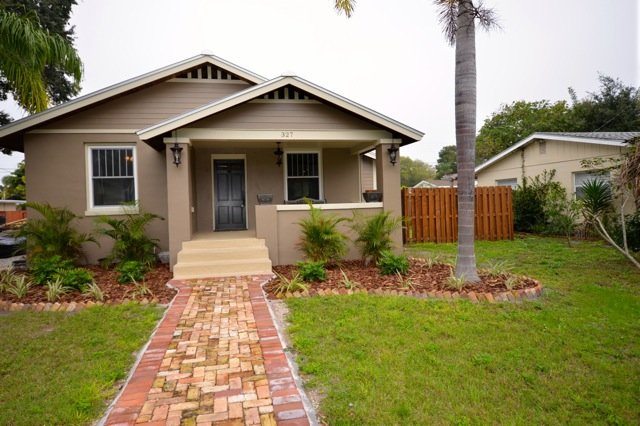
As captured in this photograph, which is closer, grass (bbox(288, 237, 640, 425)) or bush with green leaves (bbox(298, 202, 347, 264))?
grass (bbox(288, 237, 640, 425))

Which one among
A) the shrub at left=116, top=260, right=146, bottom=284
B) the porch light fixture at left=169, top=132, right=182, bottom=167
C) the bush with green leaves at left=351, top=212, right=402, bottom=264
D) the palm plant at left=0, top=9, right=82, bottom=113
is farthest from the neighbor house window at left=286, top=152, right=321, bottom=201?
the palm plant at left=0, top=9, right=82, bottom=113

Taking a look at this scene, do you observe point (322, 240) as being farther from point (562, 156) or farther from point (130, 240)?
point (562, 156)

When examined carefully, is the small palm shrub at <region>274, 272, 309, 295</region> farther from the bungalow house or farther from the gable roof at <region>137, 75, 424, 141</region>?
the gable roof at <region>137, 75, 424, 141</region>

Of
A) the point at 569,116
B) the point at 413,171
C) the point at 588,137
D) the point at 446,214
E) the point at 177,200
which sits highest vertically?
the point at 413,171

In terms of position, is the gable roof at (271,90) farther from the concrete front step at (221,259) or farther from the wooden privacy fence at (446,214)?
the wooden privacy fence at (446,214)

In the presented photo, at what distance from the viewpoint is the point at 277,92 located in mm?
8641

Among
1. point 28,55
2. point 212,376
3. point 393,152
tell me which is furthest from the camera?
point 393,152

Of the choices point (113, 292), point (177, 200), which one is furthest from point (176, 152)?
point (113, 292)

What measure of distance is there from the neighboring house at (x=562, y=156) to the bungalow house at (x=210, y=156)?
316 inches

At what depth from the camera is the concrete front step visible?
7680 millimetres

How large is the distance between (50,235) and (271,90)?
229 inches

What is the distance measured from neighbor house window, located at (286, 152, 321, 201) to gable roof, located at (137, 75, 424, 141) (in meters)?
2.73

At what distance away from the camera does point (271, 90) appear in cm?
827

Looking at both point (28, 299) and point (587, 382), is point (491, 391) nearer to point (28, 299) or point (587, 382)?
point (587, 382)
